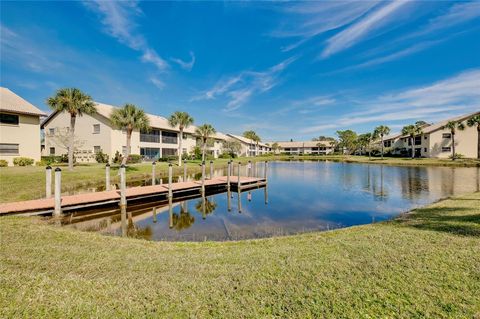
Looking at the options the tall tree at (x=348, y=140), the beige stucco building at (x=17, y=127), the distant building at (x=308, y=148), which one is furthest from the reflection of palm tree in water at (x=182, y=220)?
the distant building at (x=308, y=148)

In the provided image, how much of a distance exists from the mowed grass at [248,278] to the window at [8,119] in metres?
28.2

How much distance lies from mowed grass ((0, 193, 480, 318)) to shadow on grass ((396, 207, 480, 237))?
1.00 feet

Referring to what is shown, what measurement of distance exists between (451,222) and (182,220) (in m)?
12.3

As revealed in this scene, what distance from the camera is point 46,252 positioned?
6.31m

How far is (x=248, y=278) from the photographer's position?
5004 millimetres

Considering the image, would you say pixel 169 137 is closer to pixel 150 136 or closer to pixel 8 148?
pixel 150 136

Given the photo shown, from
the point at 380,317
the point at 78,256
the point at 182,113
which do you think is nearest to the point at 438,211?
the point at 380,317

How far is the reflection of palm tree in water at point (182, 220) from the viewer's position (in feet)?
41.0

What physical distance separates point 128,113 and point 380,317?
98.8 ft

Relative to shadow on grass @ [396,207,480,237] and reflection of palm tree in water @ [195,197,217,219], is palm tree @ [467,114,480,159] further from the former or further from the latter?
reflection of palm tree in water @ [195,197,217,219]

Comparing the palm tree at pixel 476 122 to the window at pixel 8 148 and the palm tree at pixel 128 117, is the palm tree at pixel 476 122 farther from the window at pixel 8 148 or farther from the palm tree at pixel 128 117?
the window at pixel 8 148

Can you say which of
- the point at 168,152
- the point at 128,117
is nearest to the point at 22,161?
the point at 128,117

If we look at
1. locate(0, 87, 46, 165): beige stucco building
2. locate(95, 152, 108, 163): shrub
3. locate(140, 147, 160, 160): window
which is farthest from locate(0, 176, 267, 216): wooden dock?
locate(140, 147, 160, 160): window

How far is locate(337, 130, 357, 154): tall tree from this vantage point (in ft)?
344
